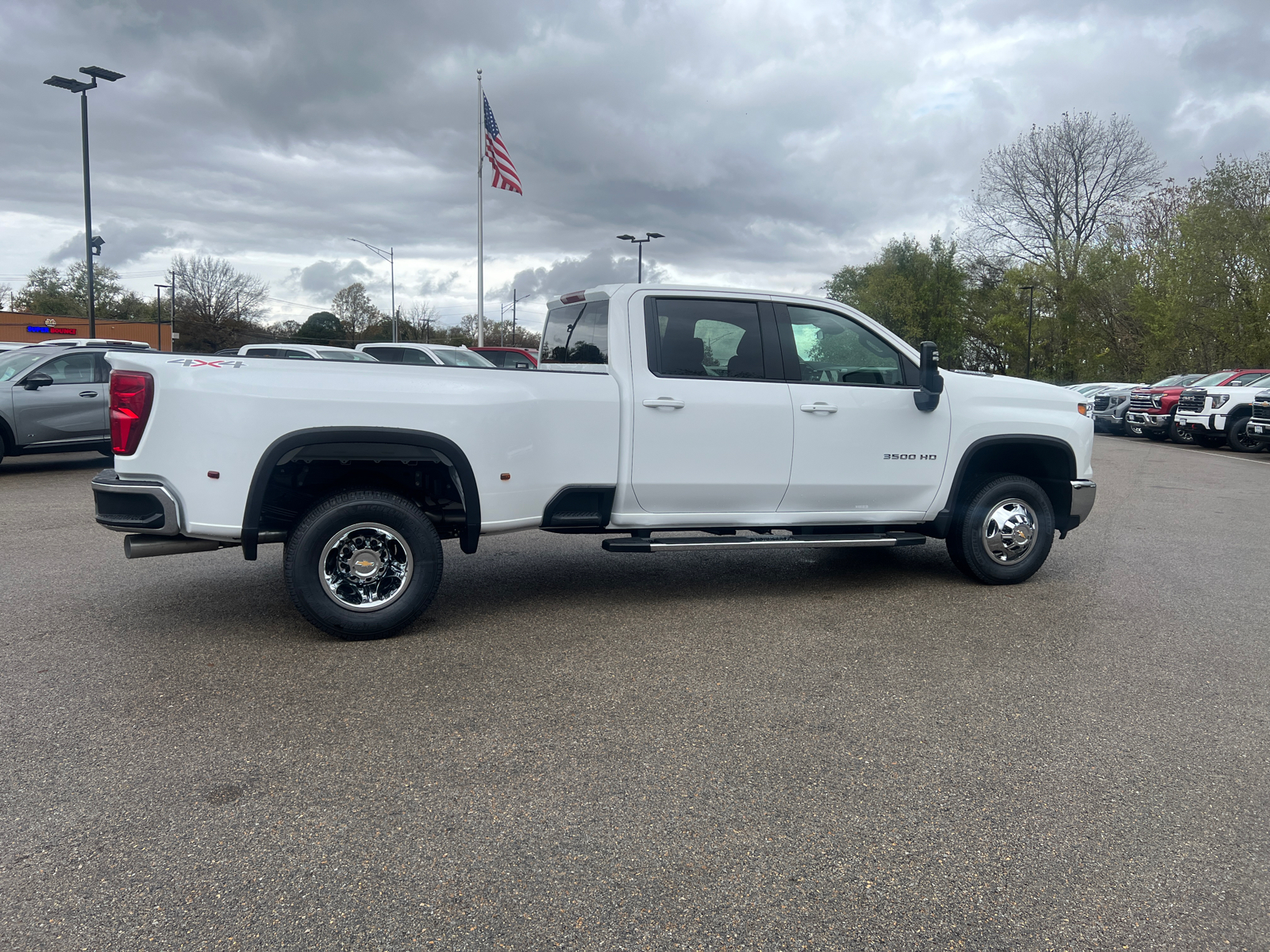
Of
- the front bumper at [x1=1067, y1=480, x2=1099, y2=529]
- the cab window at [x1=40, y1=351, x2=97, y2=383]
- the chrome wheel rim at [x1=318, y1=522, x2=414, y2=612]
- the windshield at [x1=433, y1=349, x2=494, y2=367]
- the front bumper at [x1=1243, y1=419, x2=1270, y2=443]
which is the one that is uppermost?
the windshield at [x1=433, y1=349, x2=494, y2=367]

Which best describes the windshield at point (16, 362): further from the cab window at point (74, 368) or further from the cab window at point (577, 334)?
the cab window at point (577, 334)

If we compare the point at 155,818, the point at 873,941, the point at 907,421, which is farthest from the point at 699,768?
the point at 907,421

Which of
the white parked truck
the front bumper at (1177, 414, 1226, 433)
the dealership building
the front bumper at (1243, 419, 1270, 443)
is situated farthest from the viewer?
the dealership building

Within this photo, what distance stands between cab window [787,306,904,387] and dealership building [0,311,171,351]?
5567 centimetres

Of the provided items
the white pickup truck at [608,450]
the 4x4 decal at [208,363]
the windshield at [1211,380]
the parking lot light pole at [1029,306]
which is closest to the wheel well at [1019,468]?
the white pickup truck at [608,450]

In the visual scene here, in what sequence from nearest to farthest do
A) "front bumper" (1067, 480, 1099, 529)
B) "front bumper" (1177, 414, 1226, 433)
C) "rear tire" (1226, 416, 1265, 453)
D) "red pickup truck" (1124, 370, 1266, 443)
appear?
"front bumper" (1067, 480, 1099, 529), "rear tire" (1226, 416, 1265, 453), "front bumper" (1177, 414, 1226, 433), "red pickup truck" (1124, 370, 1266, 443)

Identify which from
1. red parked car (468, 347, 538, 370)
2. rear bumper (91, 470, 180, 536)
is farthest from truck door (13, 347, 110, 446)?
red parked car (468, 347, 538, 370)

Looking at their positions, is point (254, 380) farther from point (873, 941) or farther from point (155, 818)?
point (873, 941)

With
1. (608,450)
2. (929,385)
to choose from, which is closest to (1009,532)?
(929,385)

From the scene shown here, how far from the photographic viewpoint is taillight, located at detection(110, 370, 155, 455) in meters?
4.66

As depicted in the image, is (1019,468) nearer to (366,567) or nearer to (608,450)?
(608,450)

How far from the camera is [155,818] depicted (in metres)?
3.08

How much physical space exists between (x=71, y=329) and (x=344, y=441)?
63187mm

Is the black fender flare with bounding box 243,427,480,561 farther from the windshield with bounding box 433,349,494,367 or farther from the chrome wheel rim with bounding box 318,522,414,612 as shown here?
the windshield with bounding box 433,349,494,367
